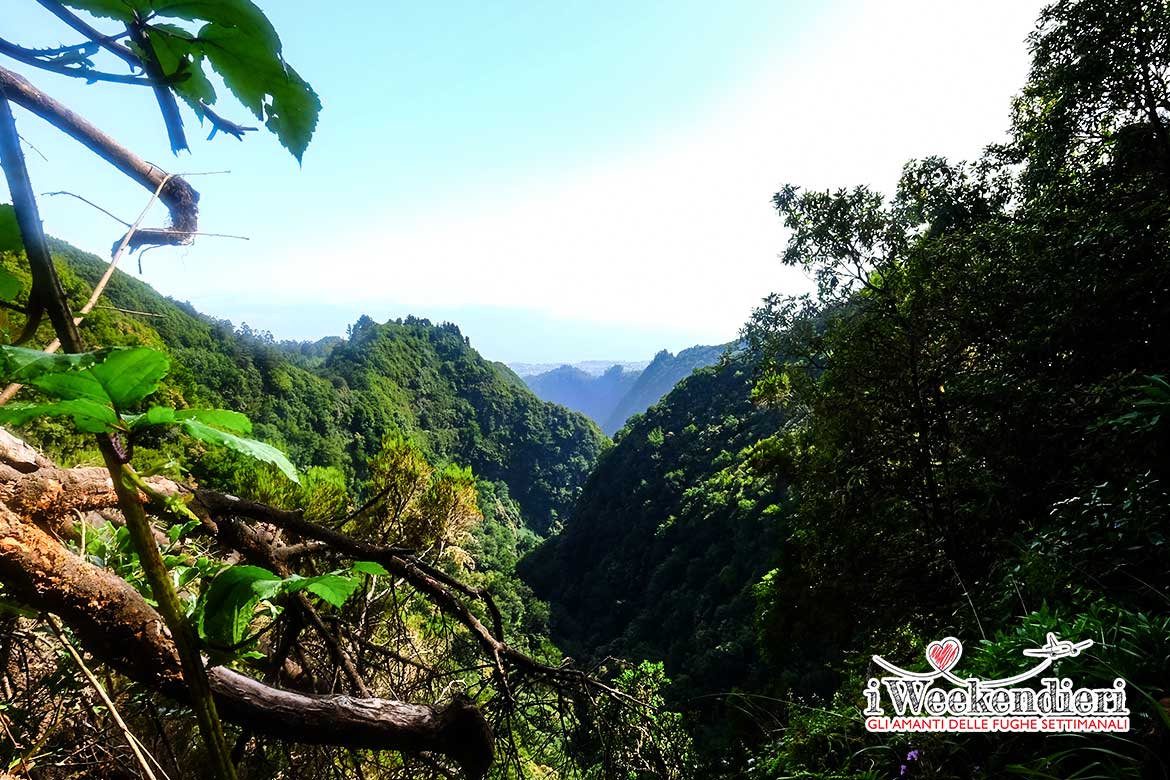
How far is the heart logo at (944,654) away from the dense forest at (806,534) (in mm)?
119

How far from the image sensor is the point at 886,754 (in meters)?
1.86

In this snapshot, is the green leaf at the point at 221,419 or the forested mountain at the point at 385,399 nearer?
the green leaf at the point at 221,419

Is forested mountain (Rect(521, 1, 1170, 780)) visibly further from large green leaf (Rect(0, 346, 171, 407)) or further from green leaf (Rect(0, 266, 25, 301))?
green leaf (Rect(0, 266, 25, 301))

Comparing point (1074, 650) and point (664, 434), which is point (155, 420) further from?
point (664, 434)

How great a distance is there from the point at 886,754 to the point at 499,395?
96175 millimetres

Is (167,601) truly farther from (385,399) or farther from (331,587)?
(385,399)

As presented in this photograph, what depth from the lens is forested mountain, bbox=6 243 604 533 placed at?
48875 millimetres

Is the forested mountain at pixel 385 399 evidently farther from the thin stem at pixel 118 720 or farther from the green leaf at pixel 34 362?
the green leaf at pixel 34 362

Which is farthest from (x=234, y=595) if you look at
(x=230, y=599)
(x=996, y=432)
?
(x=996, y=432)

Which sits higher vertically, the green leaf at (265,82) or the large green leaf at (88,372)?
the green leaf at (265,82)

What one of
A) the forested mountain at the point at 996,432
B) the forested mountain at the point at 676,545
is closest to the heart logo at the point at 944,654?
the forested mountain at the point at 996,432

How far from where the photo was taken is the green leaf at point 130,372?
38cm

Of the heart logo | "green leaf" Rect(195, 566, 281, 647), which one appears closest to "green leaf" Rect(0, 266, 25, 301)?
"green leaf" Rect(195, 566, 281, 647)

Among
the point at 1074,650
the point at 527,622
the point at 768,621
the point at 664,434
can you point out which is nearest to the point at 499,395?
the point at 664,434
